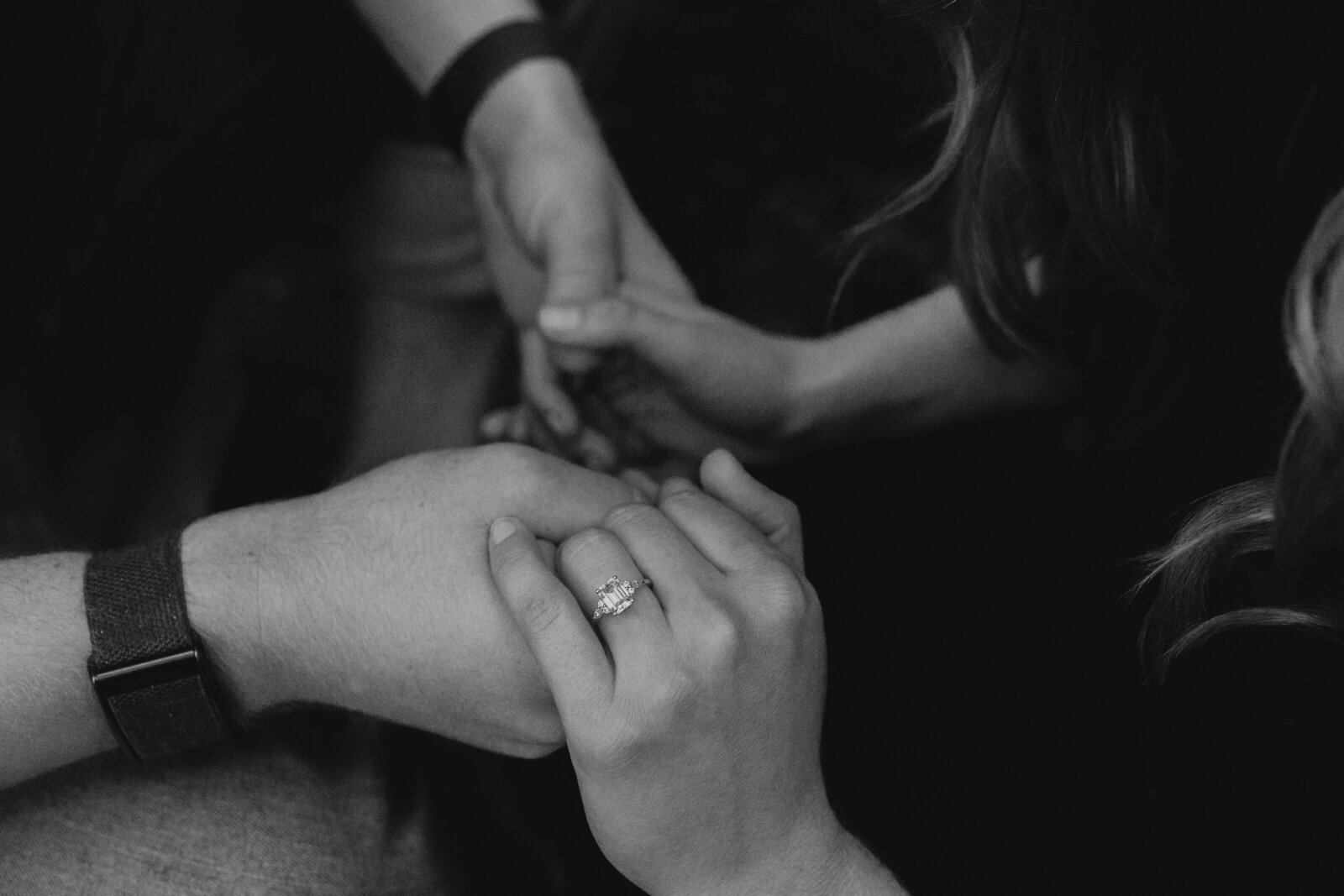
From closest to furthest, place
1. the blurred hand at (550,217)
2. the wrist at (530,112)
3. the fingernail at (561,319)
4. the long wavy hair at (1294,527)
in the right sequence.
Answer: the long wavy hair at (1294,527) → the fingernail at (561,319) → the blurred hand at (550,217) → the wrist at (530,112)

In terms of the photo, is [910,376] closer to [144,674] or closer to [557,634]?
[557,634]

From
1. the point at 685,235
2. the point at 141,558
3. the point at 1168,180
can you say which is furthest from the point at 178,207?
the point at 1168,180

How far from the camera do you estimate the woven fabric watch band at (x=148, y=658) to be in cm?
87

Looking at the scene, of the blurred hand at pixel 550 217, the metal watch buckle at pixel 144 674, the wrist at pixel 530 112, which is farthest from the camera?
the wrist at pixel 530 112

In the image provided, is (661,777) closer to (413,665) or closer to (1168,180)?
(413,665)

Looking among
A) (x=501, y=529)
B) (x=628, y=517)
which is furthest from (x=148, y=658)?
(x=628, y=517)

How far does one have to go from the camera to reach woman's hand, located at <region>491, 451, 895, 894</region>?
79 cm

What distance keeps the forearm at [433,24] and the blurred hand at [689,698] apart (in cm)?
83

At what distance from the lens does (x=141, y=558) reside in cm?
93

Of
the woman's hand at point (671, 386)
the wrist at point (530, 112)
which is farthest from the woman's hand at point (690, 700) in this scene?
the wrist at point (530, 112)

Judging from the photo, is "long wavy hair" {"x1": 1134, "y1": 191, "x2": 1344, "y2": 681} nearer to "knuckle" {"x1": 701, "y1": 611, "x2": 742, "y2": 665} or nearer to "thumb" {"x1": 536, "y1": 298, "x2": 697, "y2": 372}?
"knuckle" {"x1": 701, "y1": 611, "x2": 742, "y2": 665}

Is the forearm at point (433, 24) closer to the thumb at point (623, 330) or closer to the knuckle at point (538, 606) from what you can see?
the thumb at point (623, 330)

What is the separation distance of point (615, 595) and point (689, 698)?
104 millimetres

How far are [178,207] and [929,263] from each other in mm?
1085
